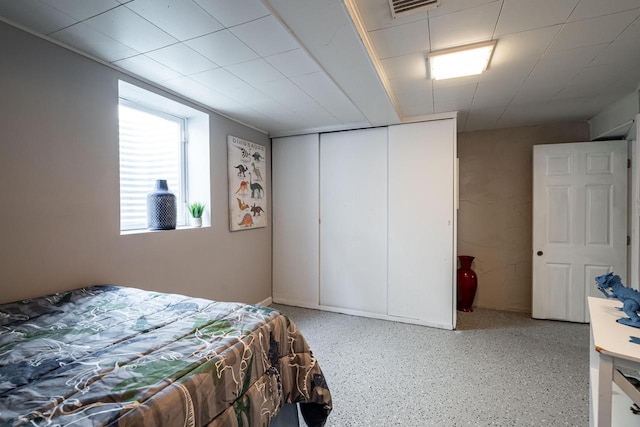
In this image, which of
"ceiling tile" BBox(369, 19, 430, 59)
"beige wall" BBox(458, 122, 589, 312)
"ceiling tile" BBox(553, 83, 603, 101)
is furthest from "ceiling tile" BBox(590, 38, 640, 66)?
"beige wall" BBox(458, 122, 589, 312)

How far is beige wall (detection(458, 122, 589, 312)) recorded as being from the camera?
341cm

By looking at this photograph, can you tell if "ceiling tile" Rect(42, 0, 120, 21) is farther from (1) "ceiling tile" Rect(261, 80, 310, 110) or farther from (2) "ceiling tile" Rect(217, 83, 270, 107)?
(1) "ceiling tile" Rect(261, 80, 310, 110)

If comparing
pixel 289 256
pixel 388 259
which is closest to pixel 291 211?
pixel 289 256

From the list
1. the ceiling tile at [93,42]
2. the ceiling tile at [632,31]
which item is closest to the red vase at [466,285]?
the ceiling tile at [632,31]

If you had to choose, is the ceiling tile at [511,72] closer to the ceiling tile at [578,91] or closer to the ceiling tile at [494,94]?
the ceiling tile at [494,94]

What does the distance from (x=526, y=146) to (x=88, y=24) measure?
14.1ft

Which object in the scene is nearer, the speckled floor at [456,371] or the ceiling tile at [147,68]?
the speckled floor at [456,371]

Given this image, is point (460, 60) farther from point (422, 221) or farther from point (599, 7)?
point (422, 221)

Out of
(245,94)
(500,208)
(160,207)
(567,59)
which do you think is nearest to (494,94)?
(567,59)

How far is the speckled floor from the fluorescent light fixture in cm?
228

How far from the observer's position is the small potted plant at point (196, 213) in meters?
2.62

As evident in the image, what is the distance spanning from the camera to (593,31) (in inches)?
61.5

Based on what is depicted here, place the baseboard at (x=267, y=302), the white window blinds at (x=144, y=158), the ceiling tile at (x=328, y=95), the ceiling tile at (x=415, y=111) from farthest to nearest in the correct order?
the baseboard at (x=267, y=302) < the ceiling tile at (x=415, y=111) < the white window blinds at (x=144, y=158) < the ceiling tile at (x=328, y=95)

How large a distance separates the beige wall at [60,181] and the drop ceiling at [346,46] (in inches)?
7.2
